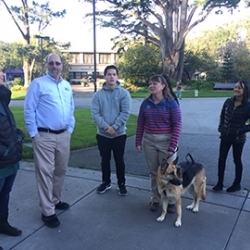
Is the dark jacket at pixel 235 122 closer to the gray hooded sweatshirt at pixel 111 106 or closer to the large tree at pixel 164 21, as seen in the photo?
the gray hooded sweatshirt at pixel 111 106

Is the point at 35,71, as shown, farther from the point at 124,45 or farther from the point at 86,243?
the point at 86,243

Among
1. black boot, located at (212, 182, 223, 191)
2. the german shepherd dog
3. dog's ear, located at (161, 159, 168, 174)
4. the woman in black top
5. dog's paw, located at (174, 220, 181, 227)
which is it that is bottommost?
dog's paw, located at (174, 220, 181, 227)

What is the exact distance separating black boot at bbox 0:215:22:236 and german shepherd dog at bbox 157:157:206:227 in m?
1.71

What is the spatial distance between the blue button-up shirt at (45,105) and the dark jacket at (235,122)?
244cm

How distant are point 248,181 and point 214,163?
3.48 feet

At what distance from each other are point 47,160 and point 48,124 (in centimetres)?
44

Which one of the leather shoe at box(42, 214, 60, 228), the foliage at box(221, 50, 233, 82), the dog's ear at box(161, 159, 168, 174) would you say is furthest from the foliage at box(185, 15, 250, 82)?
the leather shoe at box(42, 214, 60, 228)

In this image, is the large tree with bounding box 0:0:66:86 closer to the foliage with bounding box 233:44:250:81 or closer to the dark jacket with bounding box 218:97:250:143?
the foliage with bounding box 233:44:250:81

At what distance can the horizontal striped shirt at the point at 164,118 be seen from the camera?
3572mm

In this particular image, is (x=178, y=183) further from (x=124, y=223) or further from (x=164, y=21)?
(x=164, y=21)

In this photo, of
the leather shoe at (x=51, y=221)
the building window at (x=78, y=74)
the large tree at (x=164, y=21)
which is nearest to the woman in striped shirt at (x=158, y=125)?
the leather shoe at (x=51, y=221)

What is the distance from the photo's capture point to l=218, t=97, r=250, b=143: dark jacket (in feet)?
13.3

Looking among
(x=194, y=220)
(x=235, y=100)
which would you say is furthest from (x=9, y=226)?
(x=235, y=100)

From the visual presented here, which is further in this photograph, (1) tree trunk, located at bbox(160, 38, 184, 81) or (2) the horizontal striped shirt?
(1) tree trunk, located at bbox(160, 38, 184, 81)
